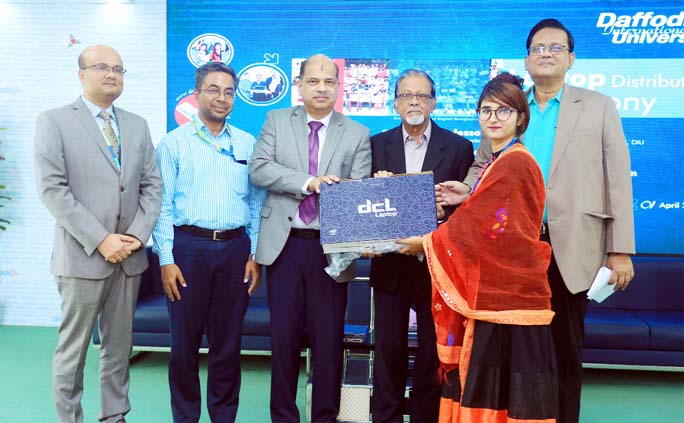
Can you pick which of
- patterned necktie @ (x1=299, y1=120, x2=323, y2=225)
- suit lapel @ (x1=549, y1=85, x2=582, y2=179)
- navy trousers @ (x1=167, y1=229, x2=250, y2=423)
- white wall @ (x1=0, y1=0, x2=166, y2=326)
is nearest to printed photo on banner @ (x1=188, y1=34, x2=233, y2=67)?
white wall @ (x1=0, y1=0, x2=166, y2=326)

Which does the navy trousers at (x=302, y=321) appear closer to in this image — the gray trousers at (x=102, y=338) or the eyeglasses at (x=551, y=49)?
the gray trousers at (x=102, y=338)

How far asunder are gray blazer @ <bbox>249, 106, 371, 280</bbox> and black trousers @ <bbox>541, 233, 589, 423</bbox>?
92cm

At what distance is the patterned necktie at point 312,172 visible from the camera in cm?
280

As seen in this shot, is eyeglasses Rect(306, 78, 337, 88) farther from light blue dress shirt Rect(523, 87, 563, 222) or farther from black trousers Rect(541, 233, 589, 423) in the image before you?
black trousers Rect(541, 233, 589, 423)

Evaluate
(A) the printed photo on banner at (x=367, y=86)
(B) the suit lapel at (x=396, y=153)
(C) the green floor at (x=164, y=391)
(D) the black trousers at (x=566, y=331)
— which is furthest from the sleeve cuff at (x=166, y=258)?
(A) the printed photo on banner at (x=367, y=86)

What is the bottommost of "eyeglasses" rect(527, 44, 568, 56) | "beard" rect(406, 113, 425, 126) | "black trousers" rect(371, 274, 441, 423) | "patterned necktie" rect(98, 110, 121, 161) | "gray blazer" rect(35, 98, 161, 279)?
"black trousers" rect(371, 274, 441, 423)

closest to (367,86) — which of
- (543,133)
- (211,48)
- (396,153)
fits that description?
(211,48)

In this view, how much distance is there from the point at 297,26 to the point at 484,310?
3.38 m

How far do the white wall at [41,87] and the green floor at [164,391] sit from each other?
622 mm

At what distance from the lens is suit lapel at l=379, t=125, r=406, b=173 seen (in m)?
2.86

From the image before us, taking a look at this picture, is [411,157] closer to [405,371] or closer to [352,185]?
[352,185]

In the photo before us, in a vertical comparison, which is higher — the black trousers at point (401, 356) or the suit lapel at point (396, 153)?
the suit lapel at point (396, 153)

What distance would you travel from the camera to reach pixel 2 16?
511cm

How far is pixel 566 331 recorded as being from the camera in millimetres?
2475
